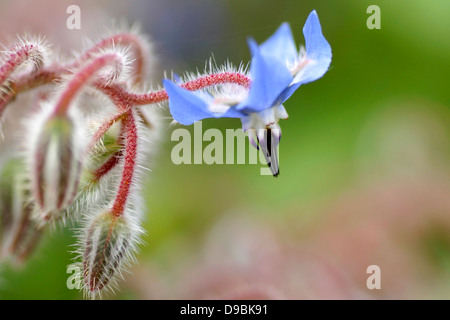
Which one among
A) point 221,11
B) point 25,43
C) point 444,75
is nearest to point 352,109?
point 444,75

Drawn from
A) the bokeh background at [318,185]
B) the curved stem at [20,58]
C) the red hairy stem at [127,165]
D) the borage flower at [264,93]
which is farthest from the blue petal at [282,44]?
the bokeh background at [318,185]

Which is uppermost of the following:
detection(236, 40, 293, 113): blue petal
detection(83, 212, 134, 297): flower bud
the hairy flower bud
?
detection(236, 40, 293, 113): blue petal

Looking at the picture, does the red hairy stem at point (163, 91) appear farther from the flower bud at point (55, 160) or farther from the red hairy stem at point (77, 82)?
the flower bud at point (55, 160)

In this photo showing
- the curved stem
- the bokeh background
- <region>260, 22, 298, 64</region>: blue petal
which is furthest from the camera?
the bokeh background

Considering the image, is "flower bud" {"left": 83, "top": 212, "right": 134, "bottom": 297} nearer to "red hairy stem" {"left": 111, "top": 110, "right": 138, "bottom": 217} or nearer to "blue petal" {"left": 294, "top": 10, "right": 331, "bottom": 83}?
"red hairy stem" {"left": 111, "top": 110, "right": 138, "bottom": 217}

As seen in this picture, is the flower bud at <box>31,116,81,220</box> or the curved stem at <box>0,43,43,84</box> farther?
the curved stem at <box>0,43,43,84</box>

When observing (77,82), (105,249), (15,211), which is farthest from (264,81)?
(15,211)

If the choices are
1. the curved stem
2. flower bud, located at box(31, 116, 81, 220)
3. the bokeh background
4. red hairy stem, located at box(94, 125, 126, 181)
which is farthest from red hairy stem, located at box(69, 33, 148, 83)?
the bokeh background

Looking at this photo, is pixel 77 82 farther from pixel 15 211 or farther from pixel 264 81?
pixel 15 211
